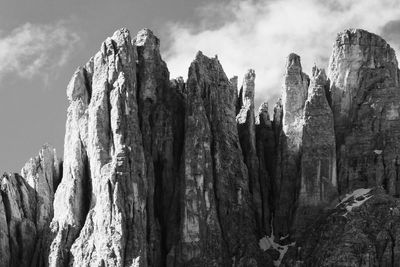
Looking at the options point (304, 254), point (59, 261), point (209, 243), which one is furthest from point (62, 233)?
point (304, 254)

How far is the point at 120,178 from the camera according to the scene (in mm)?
193250

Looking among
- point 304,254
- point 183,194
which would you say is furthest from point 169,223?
point 304,254

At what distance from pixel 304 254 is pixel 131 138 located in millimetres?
25815

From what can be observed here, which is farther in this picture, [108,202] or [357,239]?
[357,239]

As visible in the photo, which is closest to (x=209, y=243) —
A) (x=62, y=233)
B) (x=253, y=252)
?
(x=253, y=252)

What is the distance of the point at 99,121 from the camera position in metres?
199

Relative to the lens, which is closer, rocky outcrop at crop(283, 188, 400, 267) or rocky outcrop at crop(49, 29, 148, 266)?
rocky outcrop at crop(49, 29, 148, 266)

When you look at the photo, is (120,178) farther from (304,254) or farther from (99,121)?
(304,254)

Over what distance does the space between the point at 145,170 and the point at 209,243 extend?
12136 mm

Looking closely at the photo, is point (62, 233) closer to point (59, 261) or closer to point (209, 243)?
point (59, 261)

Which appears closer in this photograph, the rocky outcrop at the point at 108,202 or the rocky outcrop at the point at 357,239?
the rocky outcrop at the point at 108,202

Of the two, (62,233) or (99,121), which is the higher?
(99,121)

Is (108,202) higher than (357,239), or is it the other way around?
(108,202)

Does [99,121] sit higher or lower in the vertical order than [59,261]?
higher
